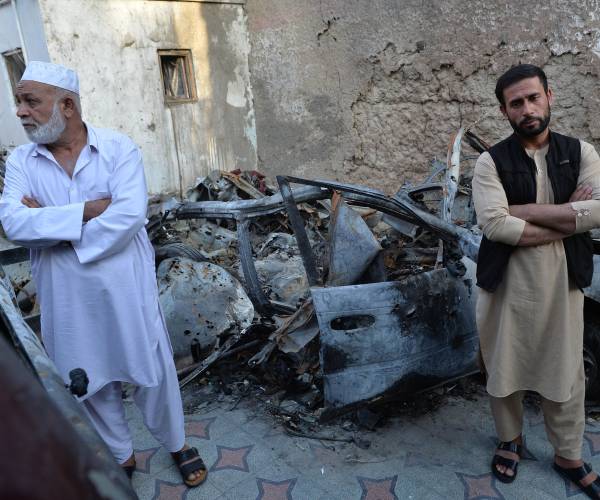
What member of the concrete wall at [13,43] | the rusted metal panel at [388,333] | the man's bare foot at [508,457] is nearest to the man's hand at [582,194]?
the rusted metal panel at [388,333]

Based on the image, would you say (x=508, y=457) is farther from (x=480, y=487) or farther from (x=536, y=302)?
(x=536, y=302)

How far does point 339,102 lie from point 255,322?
464 cm

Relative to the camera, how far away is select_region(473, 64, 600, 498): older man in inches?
89.0

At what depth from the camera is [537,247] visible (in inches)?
90.7

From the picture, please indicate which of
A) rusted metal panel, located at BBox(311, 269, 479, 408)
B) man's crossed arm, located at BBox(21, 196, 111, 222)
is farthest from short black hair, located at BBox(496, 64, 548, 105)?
man's crossed arm, located at BBox(21, 196, 111, 222)

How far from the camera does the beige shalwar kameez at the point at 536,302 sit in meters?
2.29

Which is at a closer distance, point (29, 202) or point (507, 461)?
point (29, 202)

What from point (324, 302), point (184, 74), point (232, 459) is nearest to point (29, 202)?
point (324, 302)

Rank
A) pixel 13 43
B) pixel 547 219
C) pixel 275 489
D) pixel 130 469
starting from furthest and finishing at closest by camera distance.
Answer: pixel 13 43
pixel 130 469
pixel 275 489
pixel 547 219

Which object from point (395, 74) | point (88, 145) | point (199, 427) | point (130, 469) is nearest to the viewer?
point (88, 145)

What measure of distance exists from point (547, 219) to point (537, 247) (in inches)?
5.7

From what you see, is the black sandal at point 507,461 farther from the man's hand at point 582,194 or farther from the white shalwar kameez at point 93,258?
the white shalwar kameez at point 93,258

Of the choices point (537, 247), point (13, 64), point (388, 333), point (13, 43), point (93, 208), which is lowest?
point (388, 333)

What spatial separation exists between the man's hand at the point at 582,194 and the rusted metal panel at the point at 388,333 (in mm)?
827
